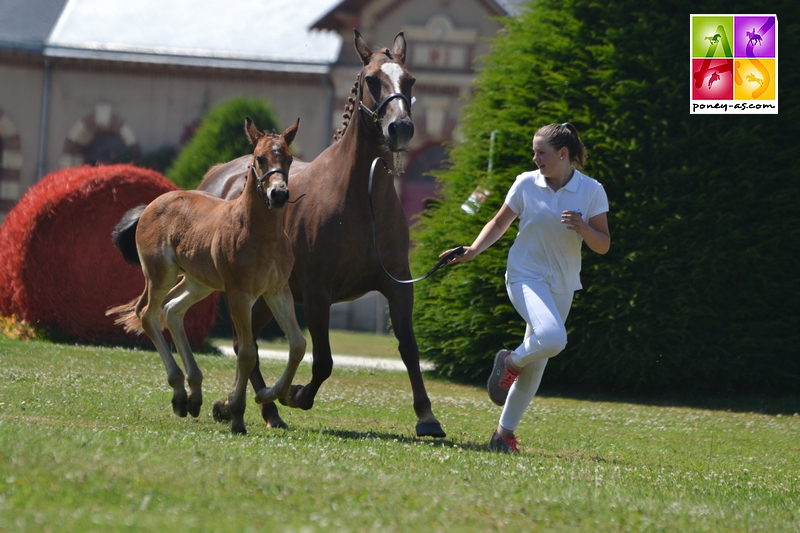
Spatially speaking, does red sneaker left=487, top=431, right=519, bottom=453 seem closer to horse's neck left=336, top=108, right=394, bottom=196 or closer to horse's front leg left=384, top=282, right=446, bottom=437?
horse's front leg left=384, top=282, right=446, bottom=437

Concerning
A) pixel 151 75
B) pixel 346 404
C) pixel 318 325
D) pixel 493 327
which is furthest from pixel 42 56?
pixel 318 325

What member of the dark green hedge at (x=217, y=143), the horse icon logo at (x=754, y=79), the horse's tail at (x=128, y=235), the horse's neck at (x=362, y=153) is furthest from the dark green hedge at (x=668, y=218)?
the dark green hedge at (x=217, y=143)

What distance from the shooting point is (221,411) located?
7734mm

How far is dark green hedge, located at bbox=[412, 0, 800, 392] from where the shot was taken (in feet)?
40.0

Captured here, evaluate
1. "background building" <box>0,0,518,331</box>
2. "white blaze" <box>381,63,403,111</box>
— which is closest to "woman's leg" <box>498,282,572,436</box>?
"white blaze" <box>381,63,403,111</box>

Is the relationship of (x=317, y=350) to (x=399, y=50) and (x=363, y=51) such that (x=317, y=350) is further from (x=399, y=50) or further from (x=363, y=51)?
(x=399, y=50)

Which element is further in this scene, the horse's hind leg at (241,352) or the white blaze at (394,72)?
the white blaze at (394,72)

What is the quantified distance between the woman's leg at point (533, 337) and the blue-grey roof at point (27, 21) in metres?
20.7

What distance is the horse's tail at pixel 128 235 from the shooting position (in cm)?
880

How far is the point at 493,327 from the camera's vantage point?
12.8 meters

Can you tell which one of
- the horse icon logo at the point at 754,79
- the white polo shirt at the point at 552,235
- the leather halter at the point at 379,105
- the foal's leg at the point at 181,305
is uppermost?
the horse icon logo at the point at 754,79

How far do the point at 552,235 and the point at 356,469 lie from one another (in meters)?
2.29

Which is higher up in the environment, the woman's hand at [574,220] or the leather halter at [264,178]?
the leather halter at [264,178]

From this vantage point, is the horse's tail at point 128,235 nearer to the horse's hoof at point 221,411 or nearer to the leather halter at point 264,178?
the horse's hoof at point 221,411
